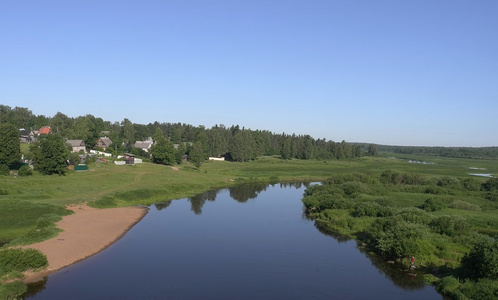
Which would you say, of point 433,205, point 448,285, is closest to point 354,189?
point 433,205

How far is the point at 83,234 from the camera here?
133 ft

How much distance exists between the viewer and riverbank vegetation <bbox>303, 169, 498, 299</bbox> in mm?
27922

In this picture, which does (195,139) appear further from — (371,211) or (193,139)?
(371,211)

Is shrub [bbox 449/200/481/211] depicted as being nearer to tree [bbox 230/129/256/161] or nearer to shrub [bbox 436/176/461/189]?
shrub [bbox 436/176/461/189]

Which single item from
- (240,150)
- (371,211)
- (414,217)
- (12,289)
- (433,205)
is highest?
(240,150)

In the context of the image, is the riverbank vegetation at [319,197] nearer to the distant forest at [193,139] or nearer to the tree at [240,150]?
the distant forest at [193,139]

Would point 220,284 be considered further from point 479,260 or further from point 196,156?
point 196,156

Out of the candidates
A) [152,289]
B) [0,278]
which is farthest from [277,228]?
[0,278]

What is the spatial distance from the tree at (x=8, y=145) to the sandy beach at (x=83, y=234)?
1025 inches

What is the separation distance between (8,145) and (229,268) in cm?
5676

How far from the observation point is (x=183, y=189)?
79.2 m

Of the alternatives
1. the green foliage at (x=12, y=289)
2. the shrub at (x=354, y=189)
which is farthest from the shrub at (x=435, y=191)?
the green foliage at (x=12, y=289)

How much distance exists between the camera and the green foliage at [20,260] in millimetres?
28125

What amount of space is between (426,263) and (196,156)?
284 ft
